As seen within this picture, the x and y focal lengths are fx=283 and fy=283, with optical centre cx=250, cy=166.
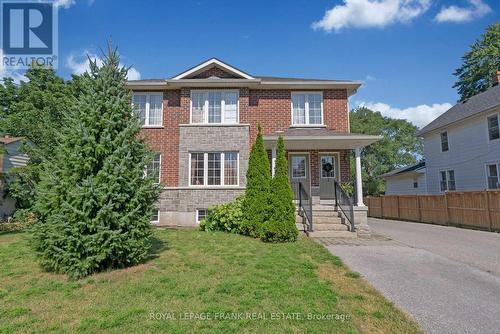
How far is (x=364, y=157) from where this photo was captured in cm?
4394

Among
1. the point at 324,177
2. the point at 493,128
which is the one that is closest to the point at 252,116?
the point at 324,177

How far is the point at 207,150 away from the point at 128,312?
9746 mm

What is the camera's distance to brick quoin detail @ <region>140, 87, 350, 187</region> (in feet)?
45.0

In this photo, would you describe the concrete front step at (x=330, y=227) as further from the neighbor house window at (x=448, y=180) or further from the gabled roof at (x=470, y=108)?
the neighbor house window at (x=448, y=180)

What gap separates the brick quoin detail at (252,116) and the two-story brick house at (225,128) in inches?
1.9

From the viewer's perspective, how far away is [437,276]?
18.8 ft

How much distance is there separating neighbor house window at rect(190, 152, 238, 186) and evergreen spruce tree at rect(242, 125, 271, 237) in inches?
111

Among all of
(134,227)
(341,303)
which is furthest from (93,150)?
(341,303)

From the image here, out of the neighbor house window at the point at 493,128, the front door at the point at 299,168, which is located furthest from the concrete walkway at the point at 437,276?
the neighbor house window at the point at 493,128

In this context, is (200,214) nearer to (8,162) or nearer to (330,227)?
(330,227)

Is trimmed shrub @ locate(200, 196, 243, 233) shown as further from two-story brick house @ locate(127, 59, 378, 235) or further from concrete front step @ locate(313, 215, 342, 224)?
concrete front step @ locate(313, 215, 342, 224)

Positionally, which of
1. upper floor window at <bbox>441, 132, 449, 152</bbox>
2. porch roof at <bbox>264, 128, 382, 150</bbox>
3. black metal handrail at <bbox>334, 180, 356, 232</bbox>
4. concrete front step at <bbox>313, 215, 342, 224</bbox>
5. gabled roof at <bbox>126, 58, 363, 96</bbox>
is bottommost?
concrete front step at <bbox>313, 215, 342, 224</bbox>

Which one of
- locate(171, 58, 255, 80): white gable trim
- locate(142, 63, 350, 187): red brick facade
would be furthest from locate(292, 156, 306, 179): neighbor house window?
locate(171, 58, 255, 80): white gable trim

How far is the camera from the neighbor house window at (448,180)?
1972cm
